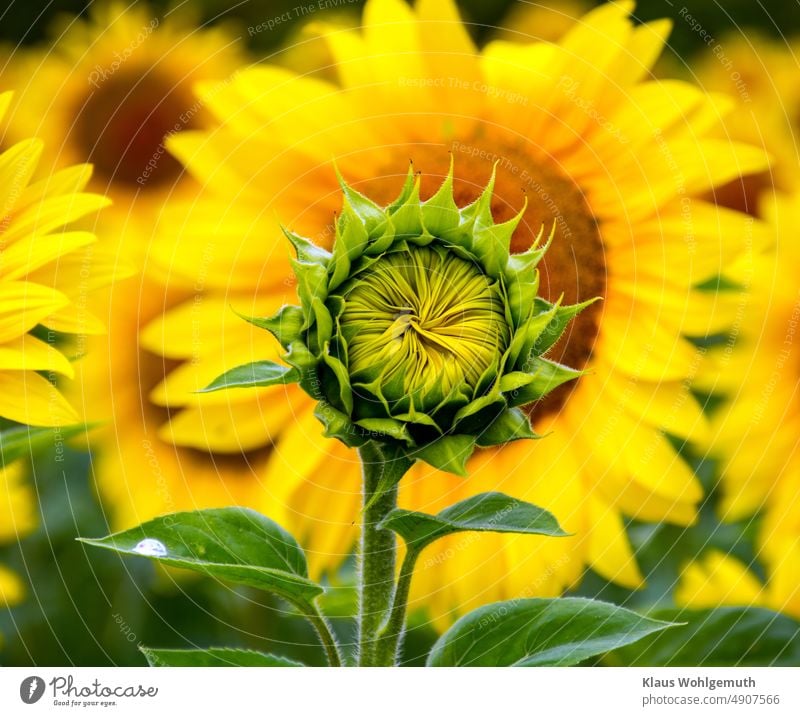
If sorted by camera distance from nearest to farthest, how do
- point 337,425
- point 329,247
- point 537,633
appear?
point 337,425, point 537,633, point 329,247

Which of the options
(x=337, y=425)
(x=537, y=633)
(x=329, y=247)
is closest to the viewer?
(x=337, y=425)

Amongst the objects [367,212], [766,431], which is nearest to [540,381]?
[367,212]

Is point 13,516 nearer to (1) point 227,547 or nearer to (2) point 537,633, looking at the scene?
(1) point 227,547

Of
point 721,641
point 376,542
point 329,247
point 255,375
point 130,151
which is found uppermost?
point 130,151

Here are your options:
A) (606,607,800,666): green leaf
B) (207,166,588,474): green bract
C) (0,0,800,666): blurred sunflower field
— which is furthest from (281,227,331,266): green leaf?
(606,607,800,666): green leaf

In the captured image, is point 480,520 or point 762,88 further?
point 762,88
